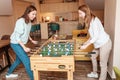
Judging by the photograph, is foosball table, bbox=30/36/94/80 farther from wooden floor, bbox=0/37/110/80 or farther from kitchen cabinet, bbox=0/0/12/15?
kitchen cabinet, bbox=0/0/12/15

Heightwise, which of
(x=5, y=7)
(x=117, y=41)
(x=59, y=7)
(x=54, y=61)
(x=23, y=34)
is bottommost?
(x=54, y=61)

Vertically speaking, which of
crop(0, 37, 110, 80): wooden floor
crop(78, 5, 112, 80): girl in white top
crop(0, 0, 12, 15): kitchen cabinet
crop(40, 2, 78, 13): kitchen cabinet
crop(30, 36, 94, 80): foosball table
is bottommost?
crop(0, 37, 110, 80): wooden floor

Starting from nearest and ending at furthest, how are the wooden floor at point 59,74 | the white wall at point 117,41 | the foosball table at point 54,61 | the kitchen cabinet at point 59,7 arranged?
the foosball table at point 54,61 → the white wall at point 117,41 → the wooden floor at point 59,74 → the kitchen cabinet at point 59,7

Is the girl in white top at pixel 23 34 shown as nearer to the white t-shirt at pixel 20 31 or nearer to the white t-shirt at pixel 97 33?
the white t-shirt at pixel 20 31

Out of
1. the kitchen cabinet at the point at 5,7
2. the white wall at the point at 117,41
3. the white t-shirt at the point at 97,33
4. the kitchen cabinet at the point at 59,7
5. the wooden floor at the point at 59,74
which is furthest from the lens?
the kitchen cabinet at the point at 59,7

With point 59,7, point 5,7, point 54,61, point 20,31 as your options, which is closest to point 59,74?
point 54,61

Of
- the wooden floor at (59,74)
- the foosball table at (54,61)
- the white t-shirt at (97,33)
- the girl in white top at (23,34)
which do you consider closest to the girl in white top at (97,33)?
the white t-shirt at (97,33)

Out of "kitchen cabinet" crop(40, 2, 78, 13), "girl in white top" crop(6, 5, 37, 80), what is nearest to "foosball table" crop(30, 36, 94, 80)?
"girl in white top" crop(6, 5, 37, 80)

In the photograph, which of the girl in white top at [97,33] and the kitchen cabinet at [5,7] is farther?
the kitchen cabinet at [5,7]

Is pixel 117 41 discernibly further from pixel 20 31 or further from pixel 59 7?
pixel 59 7

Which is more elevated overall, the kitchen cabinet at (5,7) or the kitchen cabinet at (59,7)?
the kitchen cabinet at (59,7)

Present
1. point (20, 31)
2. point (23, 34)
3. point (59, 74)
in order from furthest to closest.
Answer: point (59, 74)
point (23, 34)
point (20, 31)

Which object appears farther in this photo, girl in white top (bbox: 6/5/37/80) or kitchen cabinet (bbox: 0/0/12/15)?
kitchen cabinet (bbox: 0/0/12/15)

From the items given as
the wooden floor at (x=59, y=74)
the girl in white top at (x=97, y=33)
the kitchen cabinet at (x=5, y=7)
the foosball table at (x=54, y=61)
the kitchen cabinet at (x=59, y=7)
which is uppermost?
the kitchen cabinet at (x=59, y=7)
